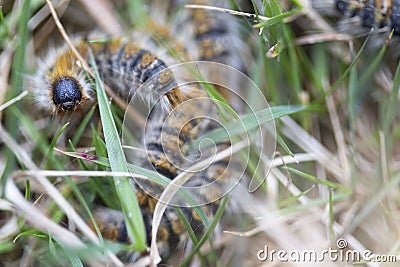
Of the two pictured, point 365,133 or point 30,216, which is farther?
point 365,133

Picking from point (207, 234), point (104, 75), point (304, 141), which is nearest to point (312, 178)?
point (304, 141)

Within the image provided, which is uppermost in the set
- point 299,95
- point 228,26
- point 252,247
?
point 228,26

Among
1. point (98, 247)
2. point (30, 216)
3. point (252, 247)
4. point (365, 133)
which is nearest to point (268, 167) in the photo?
point (252, 247)

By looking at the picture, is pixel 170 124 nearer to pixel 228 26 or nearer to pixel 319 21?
pixel 228 26

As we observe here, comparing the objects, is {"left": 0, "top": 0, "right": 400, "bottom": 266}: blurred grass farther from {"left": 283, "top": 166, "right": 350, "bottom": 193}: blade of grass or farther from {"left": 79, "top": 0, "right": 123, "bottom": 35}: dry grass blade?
{"left": 79, "top": 0, "right": 123, "bottom": 35}: dry grass blade

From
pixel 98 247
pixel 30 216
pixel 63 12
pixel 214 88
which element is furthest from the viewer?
pixel 63 12

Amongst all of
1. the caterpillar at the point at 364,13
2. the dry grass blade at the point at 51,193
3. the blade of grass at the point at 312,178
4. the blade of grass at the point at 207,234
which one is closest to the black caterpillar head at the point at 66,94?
the dry grass blade at the point at 51,193

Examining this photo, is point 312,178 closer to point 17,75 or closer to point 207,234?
point 207,234

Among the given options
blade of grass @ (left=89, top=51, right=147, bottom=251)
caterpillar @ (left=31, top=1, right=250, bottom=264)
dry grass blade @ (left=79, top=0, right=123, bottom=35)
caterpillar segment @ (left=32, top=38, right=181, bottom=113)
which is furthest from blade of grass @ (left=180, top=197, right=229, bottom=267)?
dry grass blade @ (left=79, top=0, right=123, bottom=35)
